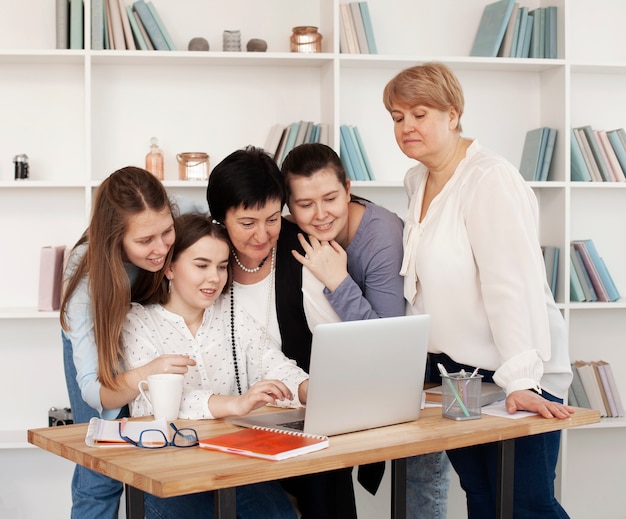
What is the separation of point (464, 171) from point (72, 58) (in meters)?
1.95

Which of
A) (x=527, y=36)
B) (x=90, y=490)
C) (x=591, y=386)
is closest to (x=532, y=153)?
(x=527, y=36)

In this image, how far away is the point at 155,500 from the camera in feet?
6.86

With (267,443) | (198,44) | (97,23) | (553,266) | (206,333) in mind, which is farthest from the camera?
(553,266)

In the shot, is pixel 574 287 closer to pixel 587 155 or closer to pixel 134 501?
pixel 587 155

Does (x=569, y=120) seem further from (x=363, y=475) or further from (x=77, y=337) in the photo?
(x=77, y=337)

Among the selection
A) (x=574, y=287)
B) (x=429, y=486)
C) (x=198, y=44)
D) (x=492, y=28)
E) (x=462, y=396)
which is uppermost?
(x=492, y=28)

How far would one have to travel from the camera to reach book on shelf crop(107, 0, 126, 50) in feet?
11.6

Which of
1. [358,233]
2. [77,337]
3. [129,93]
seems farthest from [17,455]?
[358,233]

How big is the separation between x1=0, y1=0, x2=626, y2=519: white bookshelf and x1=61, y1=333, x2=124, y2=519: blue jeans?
1168mm

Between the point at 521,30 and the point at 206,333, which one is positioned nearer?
the point at 206,333

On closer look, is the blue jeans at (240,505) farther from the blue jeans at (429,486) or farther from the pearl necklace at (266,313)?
the blue jeans at (429,486)

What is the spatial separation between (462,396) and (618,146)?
229 centimetres

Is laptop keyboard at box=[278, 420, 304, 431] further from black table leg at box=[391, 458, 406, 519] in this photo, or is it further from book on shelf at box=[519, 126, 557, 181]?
book on shelf at box=[519, 126, 557, 181]

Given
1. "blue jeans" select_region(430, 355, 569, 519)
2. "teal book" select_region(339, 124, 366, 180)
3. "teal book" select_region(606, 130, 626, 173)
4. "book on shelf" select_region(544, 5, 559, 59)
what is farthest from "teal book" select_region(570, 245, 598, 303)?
"blue jeans" select_region(430, 355, 569, 519)
